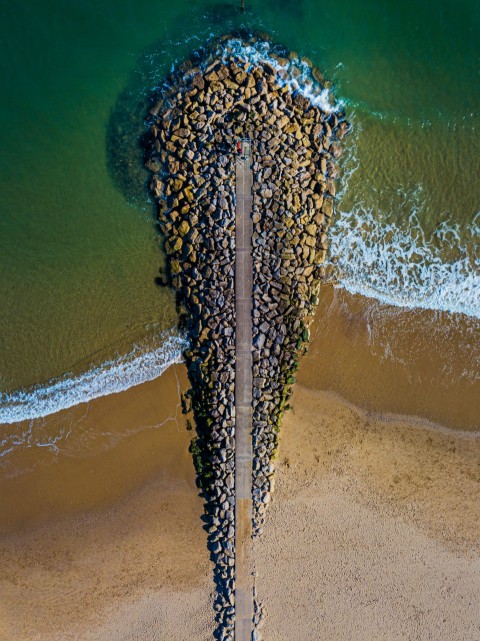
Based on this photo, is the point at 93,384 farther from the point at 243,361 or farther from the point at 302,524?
the point at 302,524

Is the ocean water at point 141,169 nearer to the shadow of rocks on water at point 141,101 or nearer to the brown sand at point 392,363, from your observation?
the shadow of rocks on water at point 141,101

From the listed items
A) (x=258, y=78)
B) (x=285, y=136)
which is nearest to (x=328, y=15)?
(x=258, y=78)

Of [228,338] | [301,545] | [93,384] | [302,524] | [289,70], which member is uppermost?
[289,70]

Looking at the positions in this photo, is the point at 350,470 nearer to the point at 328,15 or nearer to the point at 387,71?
the point at 387,71

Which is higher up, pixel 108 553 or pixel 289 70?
pixel 289 70

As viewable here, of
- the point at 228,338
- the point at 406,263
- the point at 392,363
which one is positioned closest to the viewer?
the point at 228,338

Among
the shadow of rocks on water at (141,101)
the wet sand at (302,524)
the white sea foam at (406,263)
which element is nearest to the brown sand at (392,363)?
the wet sand at (302,524)

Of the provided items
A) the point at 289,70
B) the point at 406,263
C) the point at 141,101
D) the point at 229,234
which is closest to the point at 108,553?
the point at 229,234
